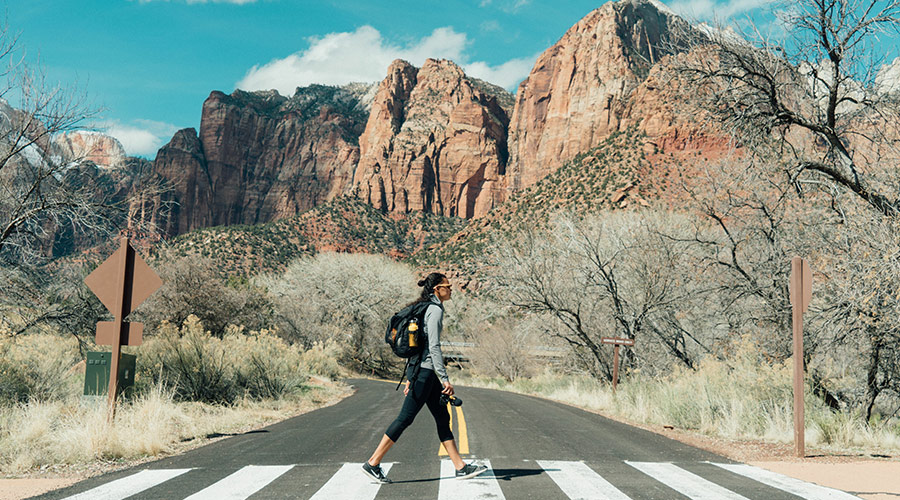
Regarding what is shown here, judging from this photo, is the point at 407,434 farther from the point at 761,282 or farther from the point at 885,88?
the point at 885,88

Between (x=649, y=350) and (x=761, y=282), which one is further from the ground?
(x=761, y=282)

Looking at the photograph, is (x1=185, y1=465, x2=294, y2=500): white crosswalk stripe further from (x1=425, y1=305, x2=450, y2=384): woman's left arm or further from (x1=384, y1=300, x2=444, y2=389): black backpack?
(x1=425, y1=305, x2=450, y2=384): woman's left arm

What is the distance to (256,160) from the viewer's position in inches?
7328

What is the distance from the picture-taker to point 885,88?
1150 centimetres

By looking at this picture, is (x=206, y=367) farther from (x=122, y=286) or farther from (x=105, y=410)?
(x=122, y=286)

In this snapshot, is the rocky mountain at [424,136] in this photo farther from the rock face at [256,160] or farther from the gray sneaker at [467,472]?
the gray sneaker at [467,472]

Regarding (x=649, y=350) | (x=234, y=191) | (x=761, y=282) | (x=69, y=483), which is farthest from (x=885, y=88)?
(x=234, y=191)

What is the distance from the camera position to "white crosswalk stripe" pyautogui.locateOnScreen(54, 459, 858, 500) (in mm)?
5746

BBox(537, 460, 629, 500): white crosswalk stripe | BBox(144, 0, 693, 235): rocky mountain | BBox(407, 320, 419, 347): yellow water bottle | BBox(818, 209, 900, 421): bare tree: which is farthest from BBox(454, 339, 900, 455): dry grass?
BBox(144, 0, 693, 235): rocky mountain

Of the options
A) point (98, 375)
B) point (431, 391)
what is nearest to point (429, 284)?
point (431, 391)

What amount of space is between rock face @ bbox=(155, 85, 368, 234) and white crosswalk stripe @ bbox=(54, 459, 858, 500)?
168356 mm

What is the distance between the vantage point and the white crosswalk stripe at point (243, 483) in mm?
5668

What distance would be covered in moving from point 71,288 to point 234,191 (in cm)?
17458

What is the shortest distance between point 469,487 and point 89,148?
10.9 m
